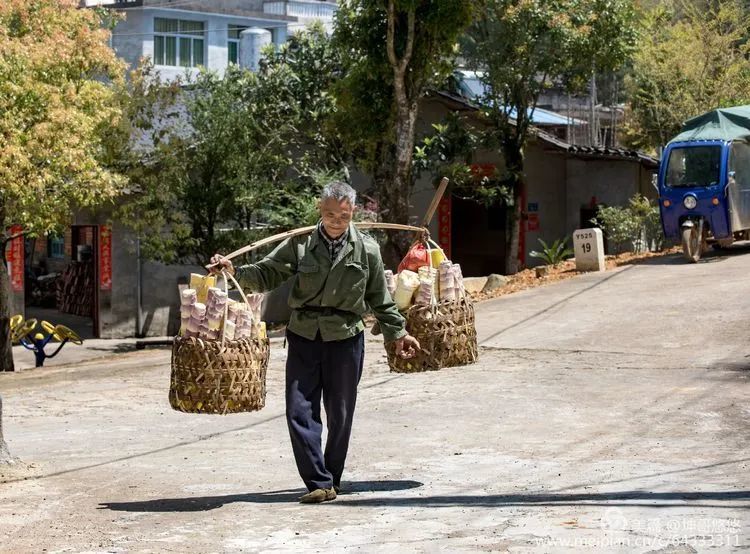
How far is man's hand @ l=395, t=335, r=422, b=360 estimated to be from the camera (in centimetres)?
762

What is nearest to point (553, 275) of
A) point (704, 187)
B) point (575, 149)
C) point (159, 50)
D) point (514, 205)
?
point (704, 187)

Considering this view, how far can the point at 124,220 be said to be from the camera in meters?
22.3

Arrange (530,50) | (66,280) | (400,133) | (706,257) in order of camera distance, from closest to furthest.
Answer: (400,133), (706,257), (530,50), (66,280)

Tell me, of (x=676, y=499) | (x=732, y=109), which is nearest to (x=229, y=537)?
(x=676, y=499)

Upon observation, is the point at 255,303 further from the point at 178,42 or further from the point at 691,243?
the point at 178,42

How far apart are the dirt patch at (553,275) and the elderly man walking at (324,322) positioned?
1276 cm

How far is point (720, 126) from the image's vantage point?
2230cm

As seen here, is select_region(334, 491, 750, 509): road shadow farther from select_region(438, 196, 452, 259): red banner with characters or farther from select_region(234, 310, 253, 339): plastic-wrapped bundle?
select_region(438, 196, 452, 259): red banner with characters

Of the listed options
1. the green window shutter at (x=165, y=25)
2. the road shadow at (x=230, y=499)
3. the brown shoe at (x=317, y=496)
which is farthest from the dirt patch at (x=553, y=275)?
the green window shutter at (x=165, y=25)

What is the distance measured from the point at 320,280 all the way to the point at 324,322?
25cm

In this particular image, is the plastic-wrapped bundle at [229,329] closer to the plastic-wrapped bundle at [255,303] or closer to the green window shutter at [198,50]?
the plastic-wrapped bundle at [255,303]

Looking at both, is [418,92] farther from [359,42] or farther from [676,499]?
[676,499]

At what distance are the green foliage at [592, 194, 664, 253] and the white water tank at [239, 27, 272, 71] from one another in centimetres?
1520

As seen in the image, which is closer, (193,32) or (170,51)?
(170,51)
